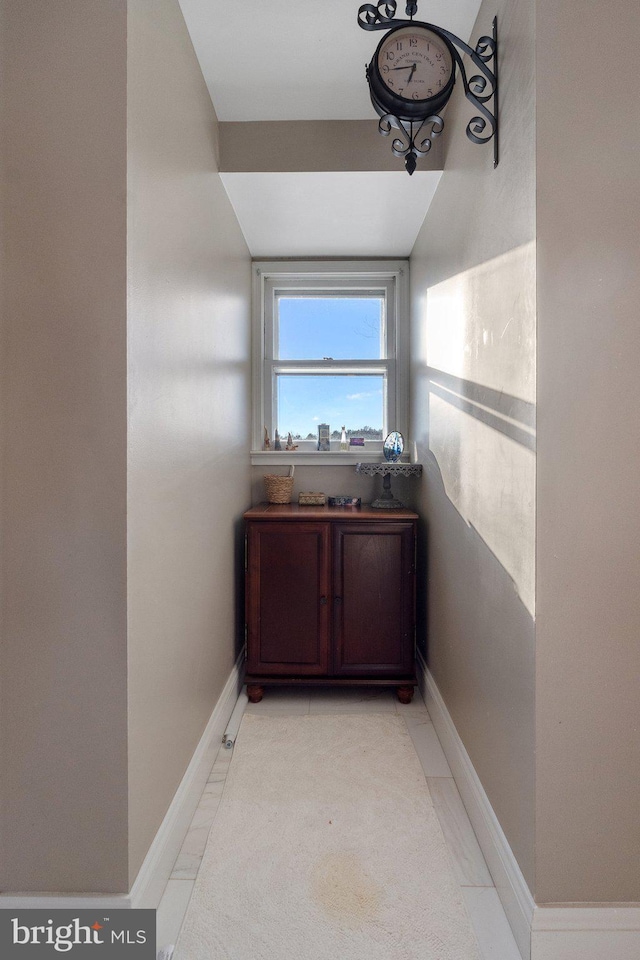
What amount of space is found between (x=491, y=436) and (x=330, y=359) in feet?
5.94

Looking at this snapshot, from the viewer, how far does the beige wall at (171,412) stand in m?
1.22

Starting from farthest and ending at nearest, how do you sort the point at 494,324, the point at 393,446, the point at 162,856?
1. the point at 393,446
2. the point at 494,324
3. the point at 162,856

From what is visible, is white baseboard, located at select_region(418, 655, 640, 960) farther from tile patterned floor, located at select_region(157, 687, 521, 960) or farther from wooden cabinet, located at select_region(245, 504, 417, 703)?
wooden cabinet, located at select_region(245, 504, 417, 703)

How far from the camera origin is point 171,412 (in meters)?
1.48

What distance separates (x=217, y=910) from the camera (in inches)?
50.9

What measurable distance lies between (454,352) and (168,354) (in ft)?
3.52

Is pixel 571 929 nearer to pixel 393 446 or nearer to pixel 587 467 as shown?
pixel 587 467

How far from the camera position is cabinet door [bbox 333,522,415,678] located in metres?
2.46

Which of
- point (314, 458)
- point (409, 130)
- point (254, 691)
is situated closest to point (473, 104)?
point (409, 130)

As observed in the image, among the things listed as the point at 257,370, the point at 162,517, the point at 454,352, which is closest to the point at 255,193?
the point at 257,370

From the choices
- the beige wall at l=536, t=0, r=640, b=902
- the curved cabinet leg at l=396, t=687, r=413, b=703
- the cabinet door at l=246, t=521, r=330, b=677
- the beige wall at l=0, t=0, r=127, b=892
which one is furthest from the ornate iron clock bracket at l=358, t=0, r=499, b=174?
the curved cabinet leg at l=396, t=687, r=413, b=703

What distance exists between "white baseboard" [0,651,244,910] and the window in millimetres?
1736

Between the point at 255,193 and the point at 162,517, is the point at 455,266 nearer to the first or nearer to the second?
the point at 255,193

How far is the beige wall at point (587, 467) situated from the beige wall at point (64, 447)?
3.19 ft
